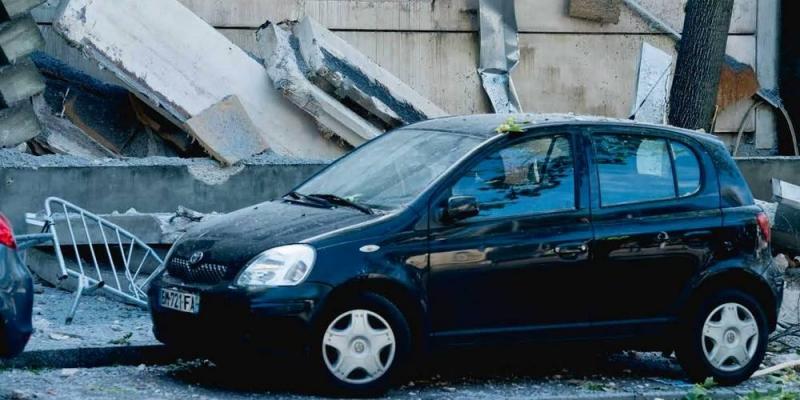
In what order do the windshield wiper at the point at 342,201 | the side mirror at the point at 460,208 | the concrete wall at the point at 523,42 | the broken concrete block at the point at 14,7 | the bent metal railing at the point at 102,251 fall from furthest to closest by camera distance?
the concrete wall at the point at 523,42 < the broken concrete block at the point at 14,7 < the bent metal railing at the point at 102,251 < the windshield wiper at the point at 342,201 < the side mirror at the point at 460,208

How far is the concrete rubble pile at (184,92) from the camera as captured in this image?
12.5 metres

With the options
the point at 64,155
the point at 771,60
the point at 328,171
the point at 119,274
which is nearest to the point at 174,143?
the point at 64,155

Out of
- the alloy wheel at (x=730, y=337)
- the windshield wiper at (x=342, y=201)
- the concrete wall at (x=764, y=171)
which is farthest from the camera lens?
the concrete wall at (x=764, y=171)

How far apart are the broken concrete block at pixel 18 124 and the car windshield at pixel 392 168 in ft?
12.4

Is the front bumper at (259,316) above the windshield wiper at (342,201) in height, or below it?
below

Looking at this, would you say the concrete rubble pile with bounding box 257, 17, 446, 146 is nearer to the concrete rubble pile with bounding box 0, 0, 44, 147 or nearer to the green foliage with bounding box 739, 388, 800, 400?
the concrete rubble pile with bounding box 0, 0, 44, 147

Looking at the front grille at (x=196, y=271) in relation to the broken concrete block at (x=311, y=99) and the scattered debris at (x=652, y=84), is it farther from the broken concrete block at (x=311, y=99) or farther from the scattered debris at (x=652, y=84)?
the scattered debris at (x=652, y=84)

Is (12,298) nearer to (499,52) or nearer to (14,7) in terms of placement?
(14,7)

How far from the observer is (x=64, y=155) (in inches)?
486

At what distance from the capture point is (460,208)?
8.23 metres

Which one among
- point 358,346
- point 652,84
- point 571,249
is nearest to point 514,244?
point 571,249

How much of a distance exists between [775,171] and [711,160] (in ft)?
15.1

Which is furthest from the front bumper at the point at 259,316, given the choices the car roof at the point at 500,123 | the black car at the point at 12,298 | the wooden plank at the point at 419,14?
the wooden plank at the point at 419,14

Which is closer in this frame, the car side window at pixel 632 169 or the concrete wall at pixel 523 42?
the car side window at pixel 632 169
